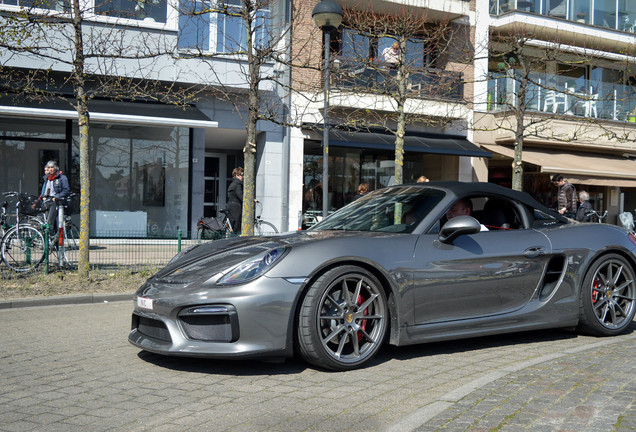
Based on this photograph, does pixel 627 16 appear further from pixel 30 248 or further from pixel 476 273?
pixel 476 273

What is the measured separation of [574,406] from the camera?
3676 mm

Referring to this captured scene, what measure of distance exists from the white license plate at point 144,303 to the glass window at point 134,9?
7.42 metres

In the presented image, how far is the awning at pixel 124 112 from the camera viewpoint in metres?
15.0

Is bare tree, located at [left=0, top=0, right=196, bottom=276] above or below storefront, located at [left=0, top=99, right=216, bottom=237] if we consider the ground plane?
above

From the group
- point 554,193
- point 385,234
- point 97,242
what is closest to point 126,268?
point 97,242

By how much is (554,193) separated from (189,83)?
13703mm

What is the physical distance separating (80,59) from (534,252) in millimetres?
7425

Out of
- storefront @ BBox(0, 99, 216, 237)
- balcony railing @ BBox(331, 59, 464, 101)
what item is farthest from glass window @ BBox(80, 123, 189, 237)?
balcony railing @ BBox(331, 59, 464, 101)

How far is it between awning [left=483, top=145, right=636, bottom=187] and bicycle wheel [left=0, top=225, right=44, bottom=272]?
15.0 m

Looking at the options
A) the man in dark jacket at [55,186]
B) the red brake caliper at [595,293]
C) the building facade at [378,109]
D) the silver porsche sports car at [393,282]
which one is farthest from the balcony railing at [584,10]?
the red brake caliper at [595,293]

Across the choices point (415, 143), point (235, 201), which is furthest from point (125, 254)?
point (415, 143)

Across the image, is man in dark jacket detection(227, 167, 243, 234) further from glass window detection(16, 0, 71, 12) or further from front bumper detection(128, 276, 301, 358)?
front bumper detection(128, 276, 301, 358)

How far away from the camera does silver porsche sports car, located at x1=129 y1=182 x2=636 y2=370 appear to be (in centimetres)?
450

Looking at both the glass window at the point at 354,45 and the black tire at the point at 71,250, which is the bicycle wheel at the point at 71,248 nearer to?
the black tire at the point at 71,250
